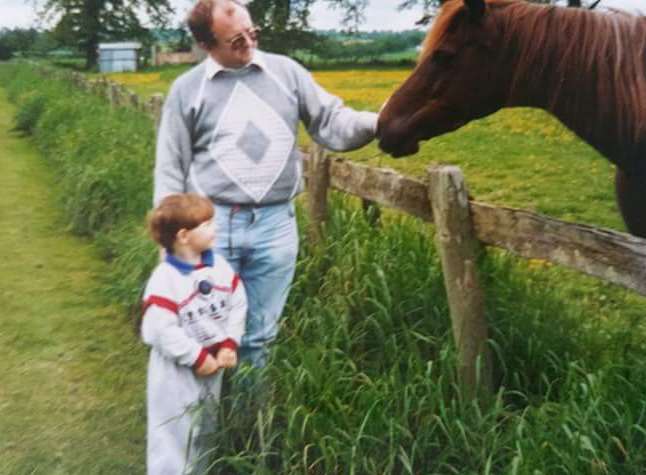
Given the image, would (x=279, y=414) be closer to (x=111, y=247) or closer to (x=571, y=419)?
(x=571, y=419)

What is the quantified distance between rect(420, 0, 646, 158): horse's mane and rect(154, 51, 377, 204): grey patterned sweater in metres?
0.71

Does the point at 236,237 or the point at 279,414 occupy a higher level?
the point at 236,237

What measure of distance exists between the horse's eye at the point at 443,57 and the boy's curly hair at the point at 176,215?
3.64ft

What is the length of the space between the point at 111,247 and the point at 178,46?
93.6 ft

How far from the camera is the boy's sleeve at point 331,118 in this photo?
3.84m

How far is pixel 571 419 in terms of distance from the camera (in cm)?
336

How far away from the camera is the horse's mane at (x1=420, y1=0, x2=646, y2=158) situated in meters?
3.46

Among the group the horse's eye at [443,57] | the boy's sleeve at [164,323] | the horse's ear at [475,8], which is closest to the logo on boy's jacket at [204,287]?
the boy's sleeve at [164,323]

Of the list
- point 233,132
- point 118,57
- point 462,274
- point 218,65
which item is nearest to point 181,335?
point 233,132

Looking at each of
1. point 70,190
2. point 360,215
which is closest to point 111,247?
point 70,190

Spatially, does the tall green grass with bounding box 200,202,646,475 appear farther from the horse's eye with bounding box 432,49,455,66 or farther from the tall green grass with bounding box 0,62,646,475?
the horse's eye with bounding box 432,49,455,66

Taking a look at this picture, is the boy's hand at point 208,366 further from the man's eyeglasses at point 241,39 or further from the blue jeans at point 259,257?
the man's eyeglasses at point 241,39

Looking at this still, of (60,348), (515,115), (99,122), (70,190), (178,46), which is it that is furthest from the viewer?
(178,46)

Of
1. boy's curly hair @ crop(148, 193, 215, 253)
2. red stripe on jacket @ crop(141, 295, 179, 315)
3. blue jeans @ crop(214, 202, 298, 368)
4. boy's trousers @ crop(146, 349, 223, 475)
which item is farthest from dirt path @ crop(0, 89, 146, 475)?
boy's curly hair @ crop(148, 193, 215, 253)
